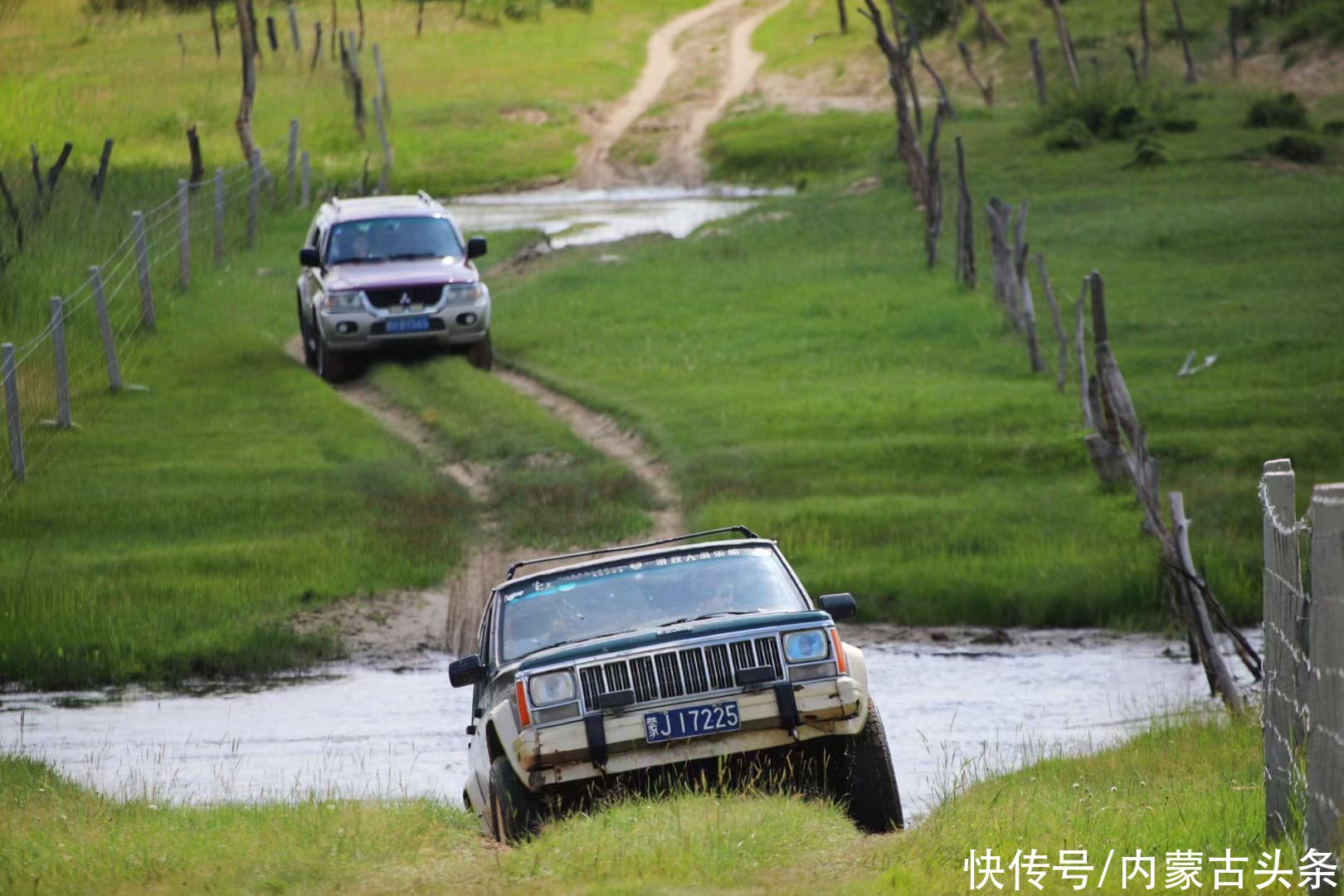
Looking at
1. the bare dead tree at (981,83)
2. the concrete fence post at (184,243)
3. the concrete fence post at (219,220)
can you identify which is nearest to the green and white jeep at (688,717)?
the concrete fence post at (184,243)

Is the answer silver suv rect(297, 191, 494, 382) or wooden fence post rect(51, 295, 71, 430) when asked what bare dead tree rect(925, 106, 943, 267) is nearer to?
silver suv rect(297, 191, 494, 382)

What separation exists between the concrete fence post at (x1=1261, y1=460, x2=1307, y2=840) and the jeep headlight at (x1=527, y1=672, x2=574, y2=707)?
123 inches

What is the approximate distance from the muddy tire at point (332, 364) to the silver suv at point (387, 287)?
0.01 m

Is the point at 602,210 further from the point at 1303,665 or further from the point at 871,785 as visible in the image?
the point at 1303,665

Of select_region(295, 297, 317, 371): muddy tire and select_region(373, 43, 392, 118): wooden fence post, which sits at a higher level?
select_region(295, 297, 317, 371): muddy tire

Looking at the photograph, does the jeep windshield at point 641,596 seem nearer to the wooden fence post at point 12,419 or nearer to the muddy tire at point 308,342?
the wooden fence post at point 12,419

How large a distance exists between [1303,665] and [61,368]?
1659cm

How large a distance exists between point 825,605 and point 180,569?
845 cm

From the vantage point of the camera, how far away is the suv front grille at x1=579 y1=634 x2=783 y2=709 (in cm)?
827

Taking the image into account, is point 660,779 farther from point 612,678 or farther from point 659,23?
point 659,23

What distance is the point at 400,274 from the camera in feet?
77.1

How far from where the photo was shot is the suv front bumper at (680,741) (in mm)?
8172

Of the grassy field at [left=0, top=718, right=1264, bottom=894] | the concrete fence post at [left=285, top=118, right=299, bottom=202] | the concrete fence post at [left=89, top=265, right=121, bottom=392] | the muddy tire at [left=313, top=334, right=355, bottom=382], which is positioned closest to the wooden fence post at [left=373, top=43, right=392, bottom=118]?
the concrete fence post at [left=285, top=118, right=299, bottom=202]

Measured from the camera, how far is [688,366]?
23547mm
